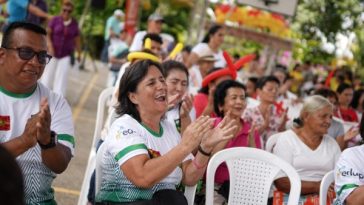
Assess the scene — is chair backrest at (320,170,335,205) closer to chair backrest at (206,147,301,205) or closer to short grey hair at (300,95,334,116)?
chair backrest at (206,147,301,205)

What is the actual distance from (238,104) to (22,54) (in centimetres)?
211

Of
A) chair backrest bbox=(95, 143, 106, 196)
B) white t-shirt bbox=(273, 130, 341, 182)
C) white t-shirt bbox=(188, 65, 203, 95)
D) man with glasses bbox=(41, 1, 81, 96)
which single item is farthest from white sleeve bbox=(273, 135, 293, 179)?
man with glasses bbox=(41, 1, 81, 96)

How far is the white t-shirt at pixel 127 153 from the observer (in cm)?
295

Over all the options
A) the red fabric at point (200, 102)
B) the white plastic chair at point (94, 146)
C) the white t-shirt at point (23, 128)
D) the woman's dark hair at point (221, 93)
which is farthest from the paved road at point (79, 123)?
the white t-shirt at point (23, 128)

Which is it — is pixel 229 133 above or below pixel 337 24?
below

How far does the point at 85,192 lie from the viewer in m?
3.74

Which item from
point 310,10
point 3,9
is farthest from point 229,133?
point 310,10

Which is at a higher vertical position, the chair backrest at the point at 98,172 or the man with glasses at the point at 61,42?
the man with glasses at the point at 61,42

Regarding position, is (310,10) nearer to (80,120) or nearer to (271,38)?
(271,38)

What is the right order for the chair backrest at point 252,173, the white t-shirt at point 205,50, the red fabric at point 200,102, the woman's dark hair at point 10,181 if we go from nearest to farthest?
the woman's dark hair at point 10,181
the chair backrest at point 252,173
the red fabric at point 200,102
the white t-shirt at point 205,50

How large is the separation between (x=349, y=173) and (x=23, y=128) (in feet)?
5.76

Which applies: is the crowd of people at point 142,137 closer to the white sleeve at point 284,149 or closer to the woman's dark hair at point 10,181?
the white sleeve at point 284,149

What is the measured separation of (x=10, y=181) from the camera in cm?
106

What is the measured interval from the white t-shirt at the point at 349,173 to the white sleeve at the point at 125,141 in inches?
45.0
